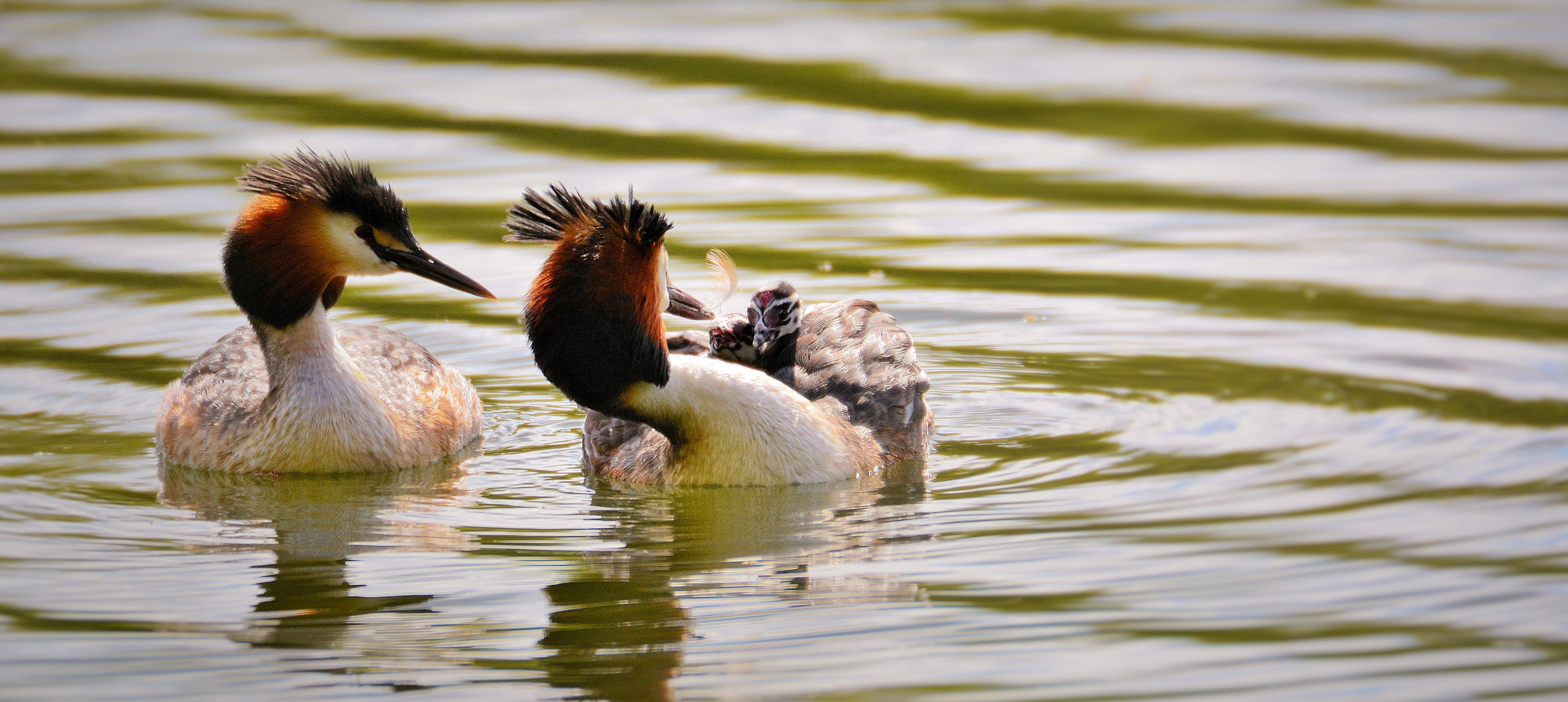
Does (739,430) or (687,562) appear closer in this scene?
(687,562)

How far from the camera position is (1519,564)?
20.8 feet

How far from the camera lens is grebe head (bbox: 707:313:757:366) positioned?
8320mm

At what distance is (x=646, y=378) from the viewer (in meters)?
7.35

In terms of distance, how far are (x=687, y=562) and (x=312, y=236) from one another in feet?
7.55

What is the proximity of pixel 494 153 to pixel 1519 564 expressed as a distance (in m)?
7.82

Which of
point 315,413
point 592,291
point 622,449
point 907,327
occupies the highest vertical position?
point 592,291

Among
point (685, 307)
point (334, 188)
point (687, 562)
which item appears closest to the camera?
point (687, 562)

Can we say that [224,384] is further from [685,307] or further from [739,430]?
[739,430]

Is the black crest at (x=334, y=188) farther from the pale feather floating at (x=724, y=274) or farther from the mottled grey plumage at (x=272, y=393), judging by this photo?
the pale feather floating at (x=724, y=274)

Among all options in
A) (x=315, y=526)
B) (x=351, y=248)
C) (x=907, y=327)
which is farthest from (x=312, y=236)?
(x=907, y=327)

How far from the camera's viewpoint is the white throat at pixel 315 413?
322 inches

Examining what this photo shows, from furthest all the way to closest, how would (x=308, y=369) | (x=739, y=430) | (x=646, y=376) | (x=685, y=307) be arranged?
(x=308, y=369) < (x=685, y=307) < (x=739, y=430) < (x=646, y=376)

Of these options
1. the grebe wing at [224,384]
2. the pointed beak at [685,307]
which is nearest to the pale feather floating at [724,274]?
the pointed beak at [685,307]

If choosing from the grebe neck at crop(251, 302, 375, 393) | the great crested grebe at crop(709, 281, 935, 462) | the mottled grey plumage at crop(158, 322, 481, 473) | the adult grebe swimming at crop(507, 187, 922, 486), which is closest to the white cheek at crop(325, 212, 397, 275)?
the grebe neck at crop(251, 302, 375, 393)
